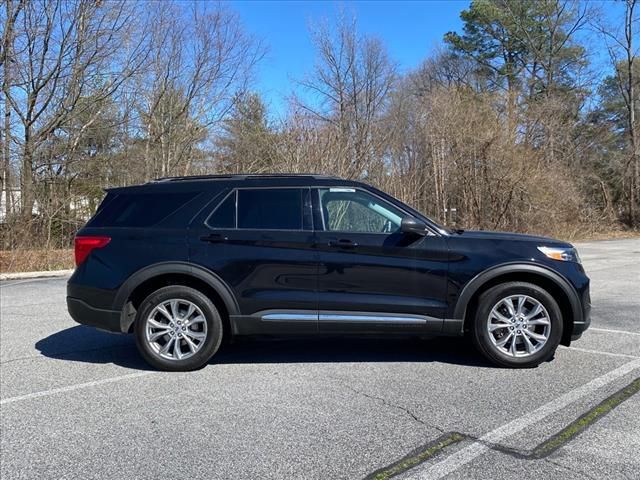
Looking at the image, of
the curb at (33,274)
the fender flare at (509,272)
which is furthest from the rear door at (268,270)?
the curb at (33,274)

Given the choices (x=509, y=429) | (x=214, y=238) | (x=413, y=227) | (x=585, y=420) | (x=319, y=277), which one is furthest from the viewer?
(x=214, y=238)

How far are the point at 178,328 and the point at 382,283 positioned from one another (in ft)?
6.43

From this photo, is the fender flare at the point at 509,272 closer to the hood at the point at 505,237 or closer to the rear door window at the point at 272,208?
the hood at the point at 505,237

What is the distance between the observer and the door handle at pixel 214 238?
485 cm

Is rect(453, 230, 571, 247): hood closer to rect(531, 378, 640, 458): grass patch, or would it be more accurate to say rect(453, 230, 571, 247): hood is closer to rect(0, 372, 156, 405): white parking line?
rect(531, 378, 640, 458): grass patch

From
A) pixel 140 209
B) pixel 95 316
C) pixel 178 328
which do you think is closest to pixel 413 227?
pixel 178 328

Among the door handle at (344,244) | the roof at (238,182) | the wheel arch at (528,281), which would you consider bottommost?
the wheel arch at (528,281)

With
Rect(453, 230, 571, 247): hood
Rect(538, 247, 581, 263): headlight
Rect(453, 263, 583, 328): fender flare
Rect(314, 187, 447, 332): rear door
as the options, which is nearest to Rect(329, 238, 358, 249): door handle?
Rect(314, 187, 447, 332): rear door

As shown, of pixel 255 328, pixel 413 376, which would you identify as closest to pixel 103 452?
pixel 255 328

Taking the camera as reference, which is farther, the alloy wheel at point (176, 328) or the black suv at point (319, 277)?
the alloy wheel at point (176, 328)

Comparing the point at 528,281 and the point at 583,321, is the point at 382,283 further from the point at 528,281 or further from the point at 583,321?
the point at 583,321

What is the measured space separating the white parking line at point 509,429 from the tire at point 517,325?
0.52 m

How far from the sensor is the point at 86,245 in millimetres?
5008

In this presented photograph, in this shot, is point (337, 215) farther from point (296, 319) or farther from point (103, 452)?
point (103, 452)
